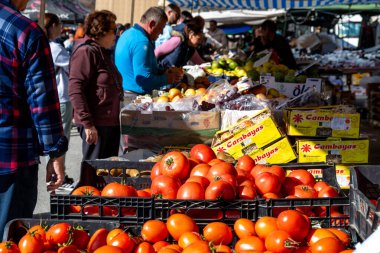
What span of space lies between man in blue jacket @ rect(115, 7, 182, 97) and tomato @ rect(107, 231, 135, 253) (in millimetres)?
3571

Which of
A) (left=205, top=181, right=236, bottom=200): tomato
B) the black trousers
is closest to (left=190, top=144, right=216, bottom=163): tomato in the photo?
(left=205, top=181, right=236, bottom=200): tomato

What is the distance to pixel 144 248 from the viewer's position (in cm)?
239

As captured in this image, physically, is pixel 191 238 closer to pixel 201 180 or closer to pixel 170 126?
pixel 201 180

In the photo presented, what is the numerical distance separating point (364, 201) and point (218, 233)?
63 centimetres

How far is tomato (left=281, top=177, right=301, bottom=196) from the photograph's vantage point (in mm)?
3078

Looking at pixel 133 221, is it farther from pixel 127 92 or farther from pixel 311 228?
pixel 127 92

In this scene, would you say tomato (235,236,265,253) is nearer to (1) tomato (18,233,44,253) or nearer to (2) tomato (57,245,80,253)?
(2) tomato (57,245,80,253)

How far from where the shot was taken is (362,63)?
1447 centimetres

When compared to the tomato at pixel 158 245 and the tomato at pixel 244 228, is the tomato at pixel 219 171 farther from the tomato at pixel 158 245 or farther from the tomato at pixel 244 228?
the tomato at pixel 158 245

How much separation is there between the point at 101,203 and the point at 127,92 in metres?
3.57

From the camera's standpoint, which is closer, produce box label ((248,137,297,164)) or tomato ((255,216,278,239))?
tomato ((255,216,278,239))

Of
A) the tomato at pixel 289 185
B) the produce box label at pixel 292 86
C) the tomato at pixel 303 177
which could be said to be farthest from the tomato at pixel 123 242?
the produce box label at pixel 292 86

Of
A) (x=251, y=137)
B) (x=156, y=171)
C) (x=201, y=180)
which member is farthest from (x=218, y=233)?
(x=251, y=137)

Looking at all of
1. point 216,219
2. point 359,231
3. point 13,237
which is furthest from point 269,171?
point 13,237
